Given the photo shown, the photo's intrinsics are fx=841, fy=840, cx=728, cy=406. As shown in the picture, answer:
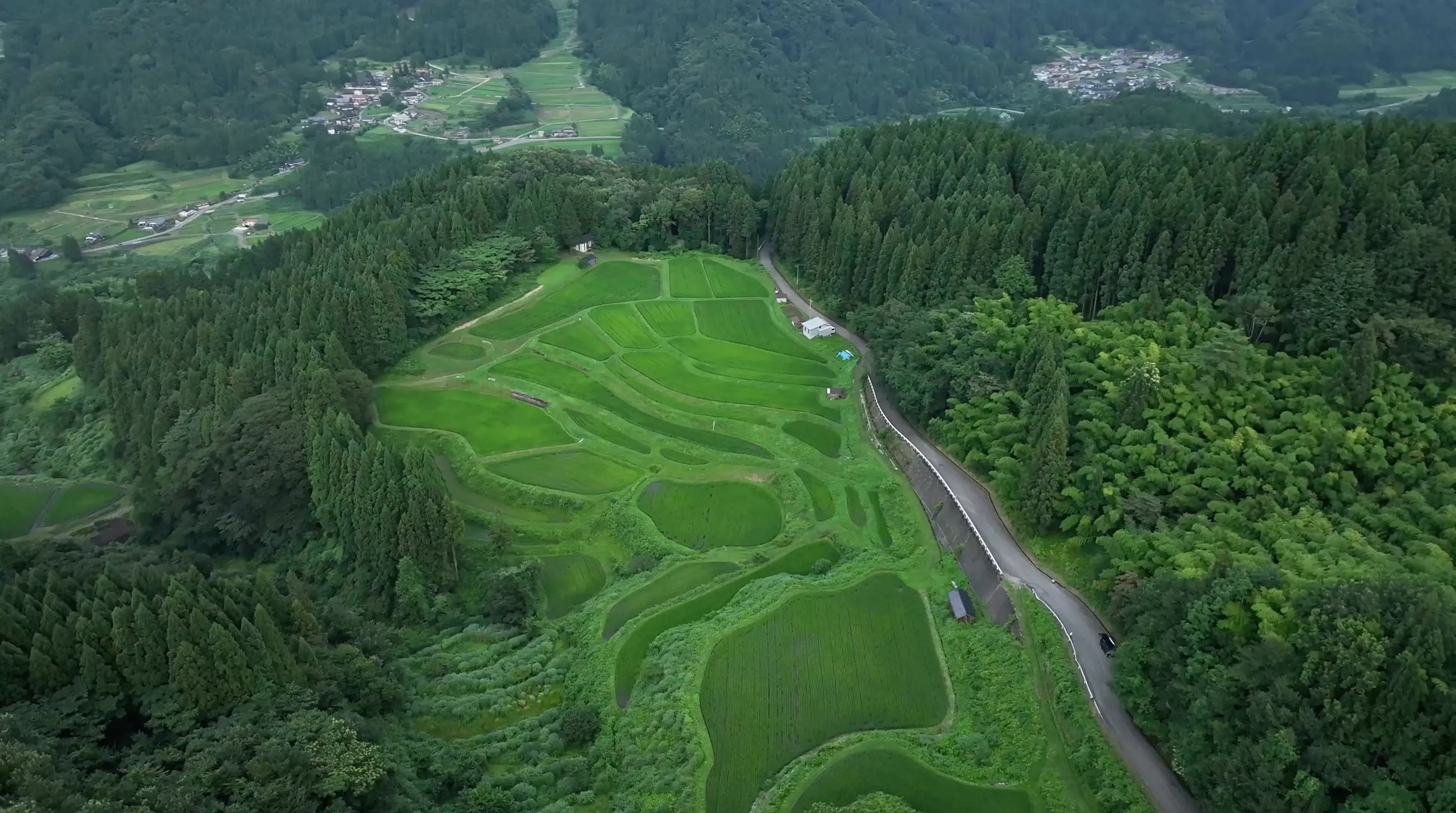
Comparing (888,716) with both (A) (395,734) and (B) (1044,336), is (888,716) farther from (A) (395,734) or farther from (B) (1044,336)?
(B) (1044,336)

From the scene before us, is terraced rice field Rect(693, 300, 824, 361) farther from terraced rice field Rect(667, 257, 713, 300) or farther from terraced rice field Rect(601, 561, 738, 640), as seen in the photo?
terraced rice field Rect(601, 561, 738, 640)

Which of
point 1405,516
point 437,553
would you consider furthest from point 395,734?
point 1405,516

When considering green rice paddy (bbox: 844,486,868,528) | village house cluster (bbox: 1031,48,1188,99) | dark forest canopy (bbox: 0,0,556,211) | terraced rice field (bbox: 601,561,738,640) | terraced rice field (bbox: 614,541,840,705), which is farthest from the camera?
village house cluster (bbox: 1031,48,1188,99)

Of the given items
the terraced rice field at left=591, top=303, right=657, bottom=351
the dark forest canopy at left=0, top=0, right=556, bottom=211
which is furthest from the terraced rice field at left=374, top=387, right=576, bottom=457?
the dark forest canopy at left=0, top=0, right=556, bottom=211

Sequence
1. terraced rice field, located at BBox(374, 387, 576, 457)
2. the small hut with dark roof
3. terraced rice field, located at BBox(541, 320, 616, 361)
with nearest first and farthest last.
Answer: the small hut with dark roof → terraced rice field, located at BBox(374, 387, 576, 457) → terraced rice field, located at BBox(541, 320, 616, 361)

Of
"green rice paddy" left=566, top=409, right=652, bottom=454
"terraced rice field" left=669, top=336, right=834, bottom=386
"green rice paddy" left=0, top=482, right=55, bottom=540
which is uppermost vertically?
"terraced rice field" left=669, top=336, right=834, bottom=386

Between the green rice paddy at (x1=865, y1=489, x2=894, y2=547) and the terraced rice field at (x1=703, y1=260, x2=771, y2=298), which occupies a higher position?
the terraced rice field at (x1=703, y1=260, x2=771, y2=298)

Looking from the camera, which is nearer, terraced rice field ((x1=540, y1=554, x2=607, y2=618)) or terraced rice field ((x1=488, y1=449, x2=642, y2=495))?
terraced rice field ((x1=540, y1=554, x2=607, y2=618))

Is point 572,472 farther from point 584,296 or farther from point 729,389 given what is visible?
point 584,296
